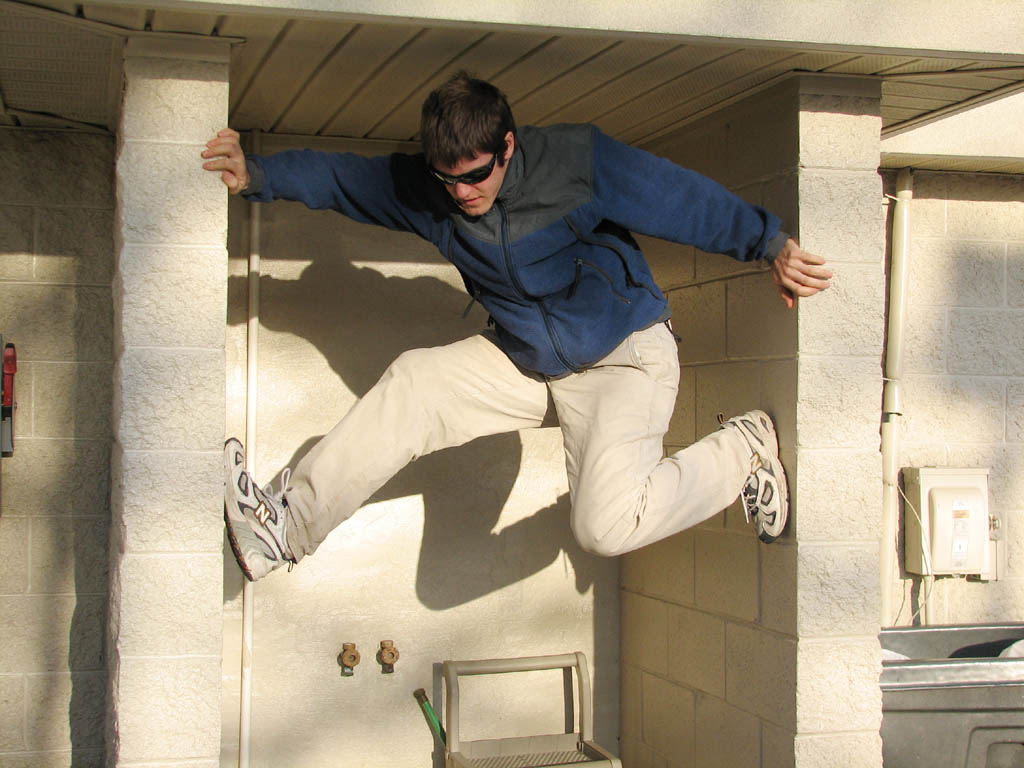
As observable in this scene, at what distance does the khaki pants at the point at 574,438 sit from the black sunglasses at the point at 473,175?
0.53 m

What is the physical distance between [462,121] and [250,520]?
1.04 meters

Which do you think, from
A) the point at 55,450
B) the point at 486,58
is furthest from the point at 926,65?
the point at 55,450

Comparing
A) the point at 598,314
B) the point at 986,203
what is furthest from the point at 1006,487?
the point at 598,314

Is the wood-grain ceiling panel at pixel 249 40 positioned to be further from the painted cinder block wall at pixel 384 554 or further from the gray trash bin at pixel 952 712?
the gray trash bin at pixel 952 712

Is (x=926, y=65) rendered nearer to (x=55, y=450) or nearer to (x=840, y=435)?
(x=840, y=435)

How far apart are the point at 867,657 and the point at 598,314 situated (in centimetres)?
113

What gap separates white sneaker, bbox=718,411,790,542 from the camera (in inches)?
111

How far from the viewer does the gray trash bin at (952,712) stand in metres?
3.03

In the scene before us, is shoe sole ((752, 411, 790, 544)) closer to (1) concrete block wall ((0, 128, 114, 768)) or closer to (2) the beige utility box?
(2) the beige utility box

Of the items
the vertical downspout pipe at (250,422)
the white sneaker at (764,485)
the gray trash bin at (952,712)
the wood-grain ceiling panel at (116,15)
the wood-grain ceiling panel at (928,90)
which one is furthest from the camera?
the vertical downspout pipe at (250,422)

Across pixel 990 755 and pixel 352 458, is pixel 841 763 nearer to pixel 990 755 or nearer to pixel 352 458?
pixel 990 755

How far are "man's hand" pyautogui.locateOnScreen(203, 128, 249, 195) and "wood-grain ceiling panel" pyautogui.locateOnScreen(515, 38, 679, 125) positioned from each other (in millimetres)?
867

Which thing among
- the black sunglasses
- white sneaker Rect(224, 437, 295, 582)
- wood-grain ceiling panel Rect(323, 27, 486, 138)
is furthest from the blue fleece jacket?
white sneaker Rect(224, 437, 295, 582)

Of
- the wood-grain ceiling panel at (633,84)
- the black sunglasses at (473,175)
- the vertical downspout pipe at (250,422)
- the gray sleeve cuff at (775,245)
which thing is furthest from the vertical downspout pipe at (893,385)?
the vertical downspout pipe at (250,422)
